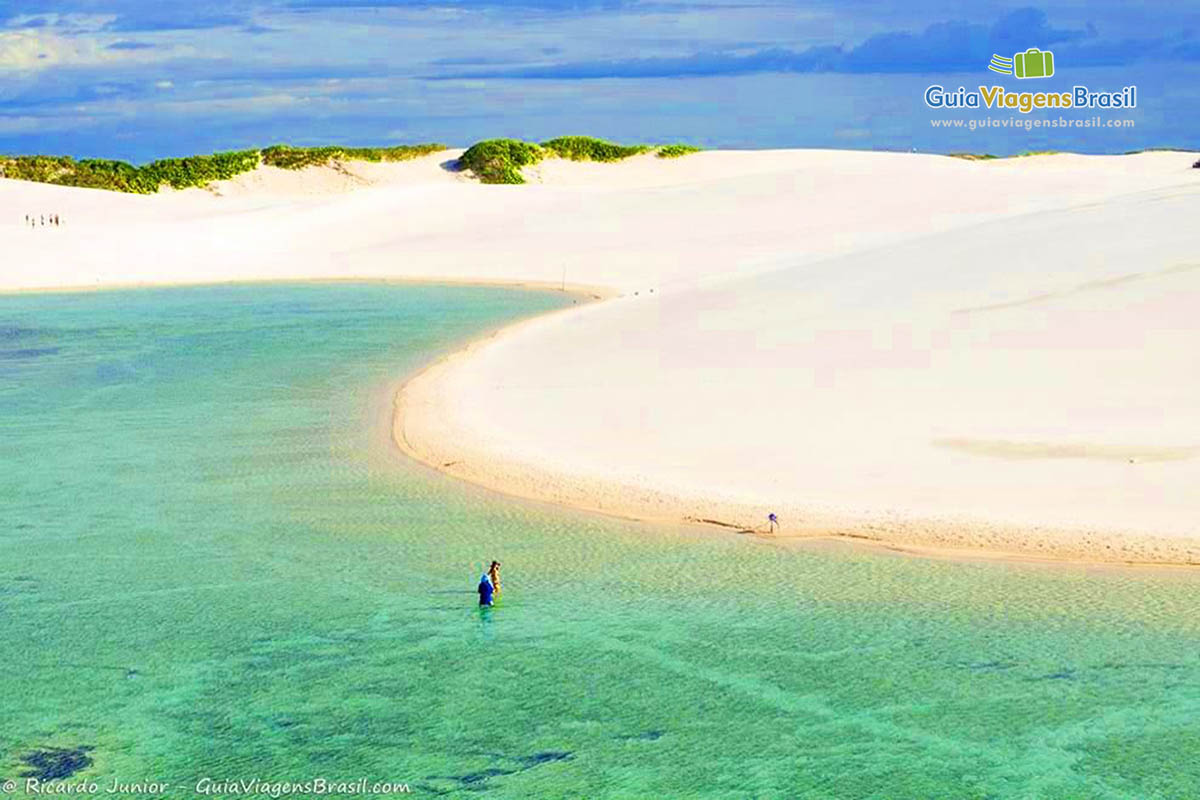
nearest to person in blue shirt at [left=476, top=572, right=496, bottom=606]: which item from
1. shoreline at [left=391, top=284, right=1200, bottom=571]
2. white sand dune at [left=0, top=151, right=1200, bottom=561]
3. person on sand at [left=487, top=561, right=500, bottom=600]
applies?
person on sand at [left=487, top=561, right=500, bottom=600]

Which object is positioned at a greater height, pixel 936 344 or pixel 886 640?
pixel 936 344

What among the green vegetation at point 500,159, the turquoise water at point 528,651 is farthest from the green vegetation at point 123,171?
the turquoise water at point 528,651

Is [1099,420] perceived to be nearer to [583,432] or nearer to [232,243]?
[583,432]

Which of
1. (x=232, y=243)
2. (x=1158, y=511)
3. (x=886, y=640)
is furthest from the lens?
(x=232, y=243)

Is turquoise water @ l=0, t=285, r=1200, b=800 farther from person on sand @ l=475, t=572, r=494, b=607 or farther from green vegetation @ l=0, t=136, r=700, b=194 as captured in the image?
green vegetation @ l=0, t=136, r=700, b=194

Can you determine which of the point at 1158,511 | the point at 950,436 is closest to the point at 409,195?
the point at 950,436

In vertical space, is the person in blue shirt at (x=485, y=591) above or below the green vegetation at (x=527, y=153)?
below

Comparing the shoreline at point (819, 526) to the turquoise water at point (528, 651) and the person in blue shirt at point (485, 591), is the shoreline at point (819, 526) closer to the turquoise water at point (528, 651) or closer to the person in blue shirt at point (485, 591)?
the turquoise water at point (528, 651)
